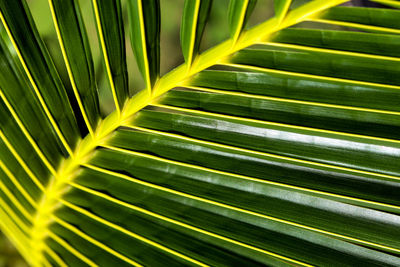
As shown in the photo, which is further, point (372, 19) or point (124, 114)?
point (124, 114)

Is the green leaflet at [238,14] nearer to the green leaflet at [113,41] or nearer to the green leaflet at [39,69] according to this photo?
the green leaflet at [113,41]

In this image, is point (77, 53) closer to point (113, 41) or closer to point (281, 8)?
point (113, 41)

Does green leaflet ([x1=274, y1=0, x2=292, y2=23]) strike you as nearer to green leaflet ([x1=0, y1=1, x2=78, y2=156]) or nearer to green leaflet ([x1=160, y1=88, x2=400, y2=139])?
green leaflet ([x1=160, y1=88, x2=400, y2=139])

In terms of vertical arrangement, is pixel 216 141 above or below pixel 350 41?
below

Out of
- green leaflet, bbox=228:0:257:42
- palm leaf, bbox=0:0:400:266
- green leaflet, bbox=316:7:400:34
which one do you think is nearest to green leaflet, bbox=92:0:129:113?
palm leaf, bbox=0:0:400:266

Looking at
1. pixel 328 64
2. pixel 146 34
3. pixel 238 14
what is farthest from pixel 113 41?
pixel 328 64

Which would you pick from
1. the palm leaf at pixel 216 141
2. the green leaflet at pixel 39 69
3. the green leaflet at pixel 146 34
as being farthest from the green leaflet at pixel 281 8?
the green leaflet at pixel 39 69
